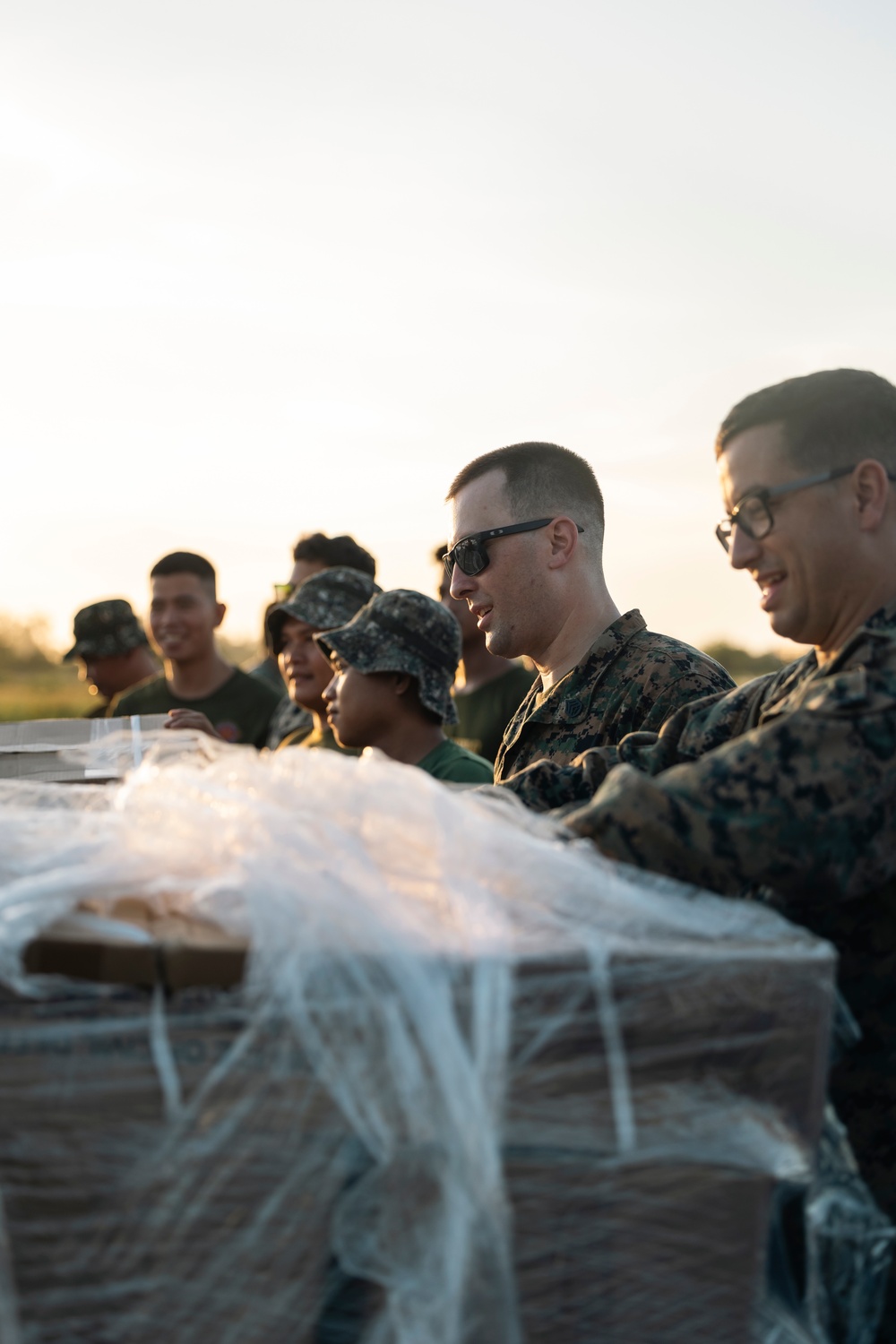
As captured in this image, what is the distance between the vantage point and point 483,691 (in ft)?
16.5

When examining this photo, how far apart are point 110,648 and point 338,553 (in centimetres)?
151

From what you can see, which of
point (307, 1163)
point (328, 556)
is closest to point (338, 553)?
point (328, 556)

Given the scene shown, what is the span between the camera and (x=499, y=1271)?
122cm

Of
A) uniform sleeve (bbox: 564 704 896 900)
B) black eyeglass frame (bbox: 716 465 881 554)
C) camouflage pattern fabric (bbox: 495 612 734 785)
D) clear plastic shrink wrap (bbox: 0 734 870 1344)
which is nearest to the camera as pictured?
clear plastic shrink wrap (bbox: 0 734 870 1344)

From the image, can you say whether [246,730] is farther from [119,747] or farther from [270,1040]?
[270,1040]

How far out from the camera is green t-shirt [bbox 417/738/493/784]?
3.29m

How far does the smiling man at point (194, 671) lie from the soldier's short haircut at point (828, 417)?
146 inches

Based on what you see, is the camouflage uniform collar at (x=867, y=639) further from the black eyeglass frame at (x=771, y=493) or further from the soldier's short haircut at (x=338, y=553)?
the soldier's short haircut at (x=338, y=553)

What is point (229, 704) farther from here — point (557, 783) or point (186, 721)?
point (557, 783)

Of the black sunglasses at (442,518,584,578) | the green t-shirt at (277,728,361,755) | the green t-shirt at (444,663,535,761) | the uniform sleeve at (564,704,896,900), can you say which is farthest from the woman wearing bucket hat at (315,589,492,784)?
the uniform sleeve at (564,704,896,900)

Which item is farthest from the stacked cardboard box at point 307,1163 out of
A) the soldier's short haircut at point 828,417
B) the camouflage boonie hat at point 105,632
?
the camouflage boonie hat at point 105,632

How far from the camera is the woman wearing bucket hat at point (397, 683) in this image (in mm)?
3498

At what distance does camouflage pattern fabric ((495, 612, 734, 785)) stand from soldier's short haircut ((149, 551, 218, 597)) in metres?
3.12

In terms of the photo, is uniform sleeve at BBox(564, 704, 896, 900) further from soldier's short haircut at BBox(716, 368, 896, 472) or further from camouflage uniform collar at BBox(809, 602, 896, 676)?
soldier's short haircut at BBox(716, 368, 896, 472)
